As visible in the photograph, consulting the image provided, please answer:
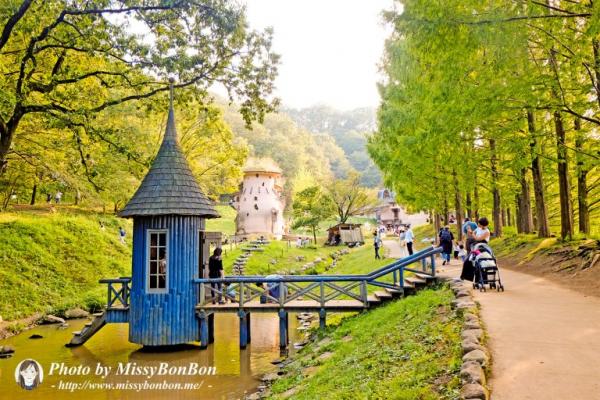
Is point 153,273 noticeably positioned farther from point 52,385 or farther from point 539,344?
point 539,344

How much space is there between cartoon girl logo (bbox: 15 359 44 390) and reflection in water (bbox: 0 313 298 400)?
0.44ft

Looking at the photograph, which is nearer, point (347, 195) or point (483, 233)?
point (483, 233)

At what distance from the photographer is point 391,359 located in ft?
21.5

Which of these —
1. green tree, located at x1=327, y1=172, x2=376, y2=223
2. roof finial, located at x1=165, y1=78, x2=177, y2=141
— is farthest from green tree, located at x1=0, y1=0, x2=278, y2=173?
green tree, located at x1=327, y1=172, x2=376, y2=223

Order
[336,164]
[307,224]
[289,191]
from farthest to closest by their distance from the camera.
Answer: [336,164] < [289,191] < [307,224]

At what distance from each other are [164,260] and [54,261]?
42.0 ft

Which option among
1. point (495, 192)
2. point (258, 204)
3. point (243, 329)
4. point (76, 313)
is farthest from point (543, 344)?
point (258, 204)

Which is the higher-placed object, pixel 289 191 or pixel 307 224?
pixel 289 191

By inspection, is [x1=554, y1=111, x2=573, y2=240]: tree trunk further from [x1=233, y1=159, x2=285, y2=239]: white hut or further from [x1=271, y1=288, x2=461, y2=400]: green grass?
[x1=233, y1=159, x2=285, y2=239]: white hut

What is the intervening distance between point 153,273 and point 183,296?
113 centimetres

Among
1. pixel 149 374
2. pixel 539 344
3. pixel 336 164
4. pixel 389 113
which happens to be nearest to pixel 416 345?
pixel 539 344

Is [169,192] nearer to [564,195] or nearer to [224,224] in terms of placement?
[564,195]

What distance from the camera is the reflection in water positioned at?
30.6ft

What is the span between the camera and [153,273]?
12812 mm
